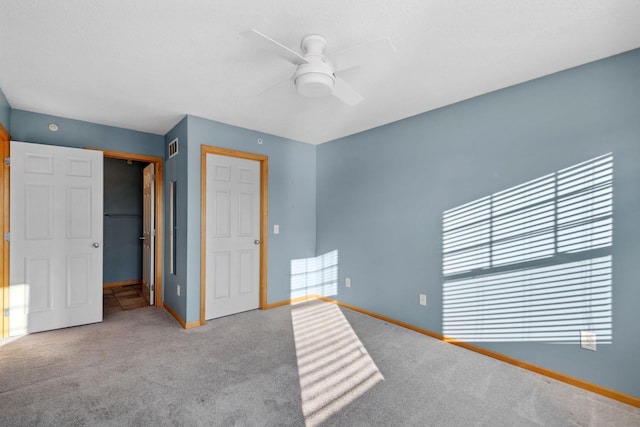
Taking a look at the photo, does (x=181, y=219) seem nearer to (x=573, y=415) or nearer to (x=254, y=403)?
(x=254, y=403)

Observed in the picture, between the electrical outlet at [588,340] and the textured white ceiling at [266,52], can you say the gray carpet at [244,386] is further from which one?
the textured white ceiling at [266,52]

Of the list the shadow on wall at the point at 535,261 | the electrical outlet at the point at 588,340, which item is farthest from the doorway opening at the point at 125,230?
the electrical outlet at the point at 588,340

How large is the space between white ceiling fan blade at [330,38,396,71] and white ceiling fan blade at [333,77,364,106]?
102 mm

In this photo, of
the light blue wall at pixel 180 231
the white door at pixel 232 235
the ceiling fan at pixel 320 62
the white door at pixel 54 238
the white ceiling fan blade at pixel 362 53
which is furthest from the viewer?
the white door at pixel 232 235

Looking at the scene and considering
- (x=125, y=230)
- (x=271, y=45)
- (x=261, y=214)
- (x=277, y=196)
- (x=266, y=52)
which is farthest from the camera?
(x=125, y=230)

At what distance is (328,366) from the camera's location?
2.46 m

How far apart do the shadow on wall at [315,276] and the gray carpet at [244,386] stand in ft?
4.00

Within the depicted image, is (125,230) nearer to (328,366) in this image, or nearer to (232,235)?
(232,235)

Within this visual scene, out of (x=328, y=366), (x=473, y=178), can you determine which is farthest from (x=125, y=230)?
(x=473, y=178)

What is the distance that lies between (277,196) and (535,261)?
9.85 ft

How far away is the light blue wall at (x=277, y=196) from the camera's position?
10.9ft

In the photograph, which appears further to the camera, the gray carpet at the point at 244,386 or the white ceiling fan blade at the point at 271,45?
the gray carpet at the point at 244,386

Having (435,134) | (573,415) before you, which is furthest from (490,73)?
(573,415)

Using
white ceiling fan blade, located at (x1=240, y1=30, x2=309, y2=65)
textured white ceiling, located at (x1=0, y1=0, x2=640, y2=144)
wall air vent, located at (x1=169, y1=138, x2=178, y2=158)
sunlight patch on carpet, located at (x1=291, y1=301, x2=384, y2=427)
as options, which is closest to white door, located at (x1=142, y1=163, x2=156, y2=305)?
wall air vent, located at (x1=169, y1=138, x2=178, y2=158)
